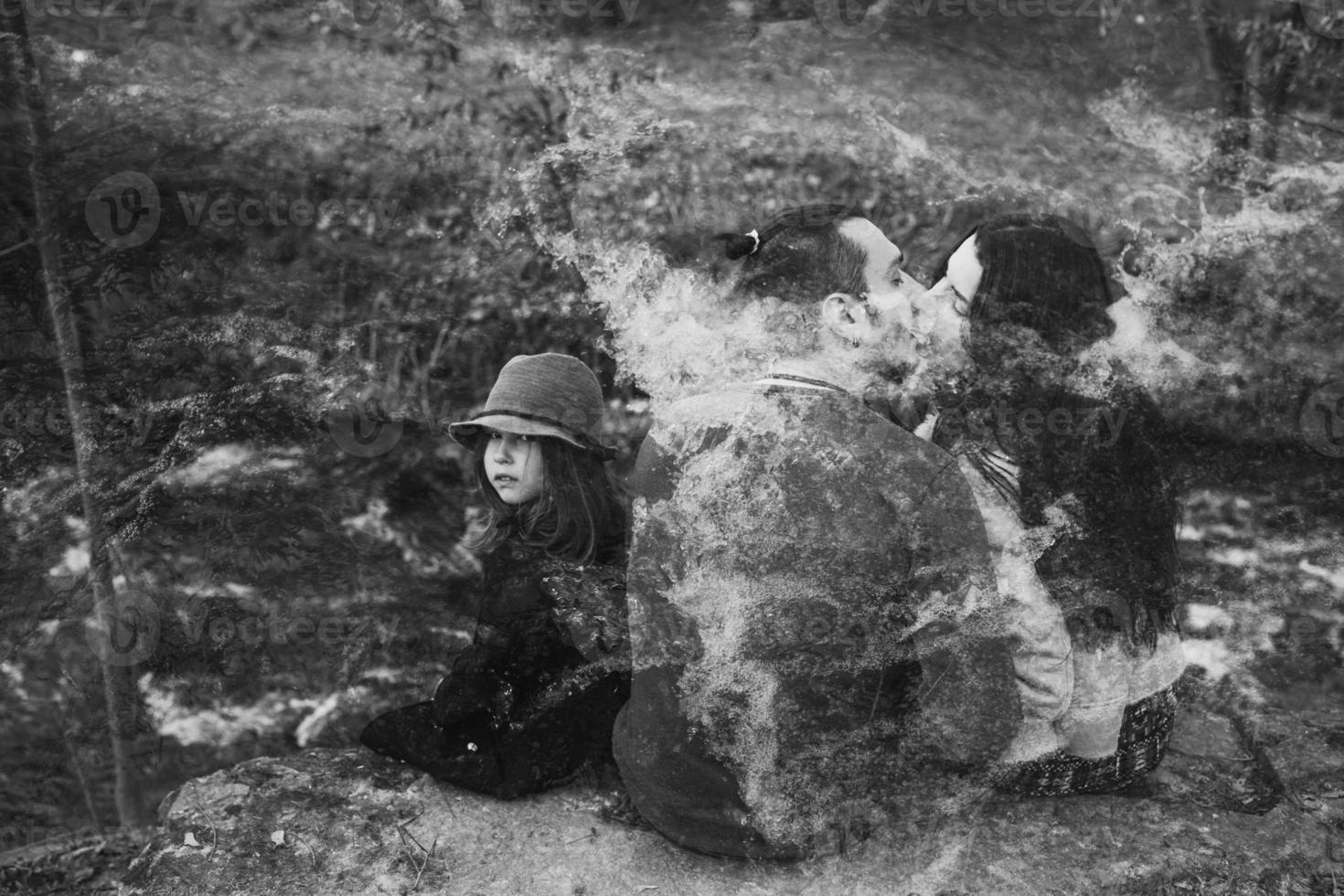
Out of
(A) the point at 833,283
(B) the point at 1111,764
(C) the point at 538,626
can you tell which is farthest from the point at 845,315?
(B) the point at 1111,764

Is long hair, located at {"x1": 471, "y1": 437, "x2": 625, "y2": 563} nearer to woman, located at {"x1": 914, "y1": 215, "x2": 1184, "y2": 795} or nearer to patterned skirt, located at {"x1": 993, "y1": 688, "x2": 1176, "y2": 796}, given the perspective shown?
woman, located at {"x1": 914, "y1": 215, "x2": 1184, "y2": 795}

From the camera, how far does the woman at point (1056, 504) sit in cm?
323

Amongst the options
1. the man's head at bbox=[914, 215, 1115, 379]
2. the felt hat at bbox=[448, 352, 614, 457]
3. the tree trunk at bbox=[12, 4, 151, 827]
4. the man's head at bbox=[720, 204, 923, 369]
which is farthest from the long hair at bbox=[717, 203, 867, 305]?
the tree trunk at bbox=[12, 4, 151, 827]

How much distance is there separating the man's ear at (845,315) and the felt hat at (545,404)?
73 cm

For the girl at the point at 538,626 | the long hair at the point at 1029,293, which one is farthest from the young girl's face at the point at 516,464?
the long hair at the point at 1029,293

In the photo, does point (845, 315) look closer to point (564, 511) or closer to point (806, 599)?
point (806, 599)

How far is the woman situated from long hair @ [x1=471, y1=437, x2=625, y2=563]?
921 millimetres

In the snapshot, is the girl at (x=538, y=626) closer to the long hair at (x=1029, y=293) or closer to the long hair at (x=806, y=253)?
the long hair at (x=806, y=253)

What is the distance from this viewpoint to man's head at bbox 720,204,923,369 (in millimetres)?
3248

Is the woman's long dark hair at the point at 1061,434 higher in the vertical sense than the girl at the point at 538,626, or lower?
higher

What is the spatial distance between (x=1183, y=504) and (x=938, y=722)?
1265 mm

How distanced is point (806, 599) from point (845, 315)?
2.49ft

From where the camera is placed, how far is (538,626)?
137 inches

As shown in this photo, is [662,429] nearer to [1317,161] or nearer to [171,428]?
[171,428]
